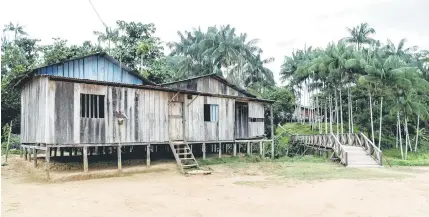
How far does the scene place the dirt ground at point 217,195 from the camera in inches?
361

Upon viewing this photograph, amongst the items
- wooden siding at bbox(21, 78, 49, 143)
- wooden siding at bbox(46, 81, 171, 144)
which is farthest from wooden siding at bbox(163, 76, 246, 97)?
wooden siding at bbox(21, 78, 49, 143)

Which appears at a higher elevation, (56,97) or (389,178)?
(56,97)

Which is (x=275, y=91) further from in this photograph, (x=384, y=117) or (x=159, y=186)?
(x=159, y=186)

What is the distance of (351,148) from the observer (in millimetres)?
22312

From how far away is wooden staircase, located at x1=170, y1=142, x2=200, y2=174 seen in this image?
16694 millimetres

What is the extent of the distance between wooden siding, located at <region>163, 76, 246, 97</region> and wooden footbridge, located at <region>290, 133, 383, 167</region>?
6917mm

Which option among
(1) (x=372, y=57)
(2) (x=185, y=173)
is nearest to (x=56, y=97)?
(2) (x=185, y=173)

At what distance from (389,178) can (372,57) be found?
17763 mm

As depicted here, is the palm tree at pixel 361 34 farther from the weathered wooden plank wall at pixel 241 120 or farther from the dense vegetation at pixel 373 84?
the weathered wooden plank wall at pixel 241 120

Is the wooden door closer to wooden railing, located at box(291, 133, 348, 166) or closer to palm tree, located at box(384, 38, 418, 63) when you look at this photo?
wooden railing, located at box(291, 133, 348, 166)

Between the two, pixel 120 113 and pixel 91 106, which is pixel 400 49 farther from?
pixel 91 106

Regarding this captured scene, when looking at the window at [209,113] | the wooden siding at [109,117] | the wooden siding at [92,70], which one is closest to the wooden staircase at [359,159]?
the window at [209,113]

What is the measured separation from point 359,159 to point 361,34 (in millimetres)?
25359

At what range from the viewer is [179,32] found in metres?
46.5
